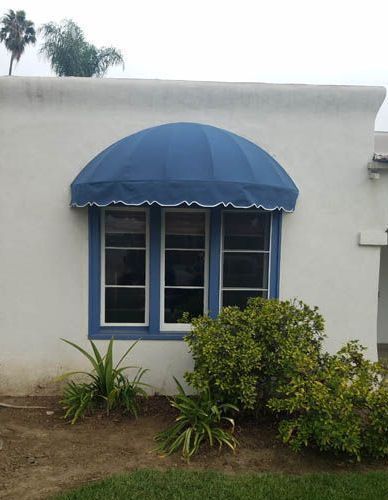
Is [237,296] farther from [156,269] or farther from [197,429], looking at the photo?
[197,429]

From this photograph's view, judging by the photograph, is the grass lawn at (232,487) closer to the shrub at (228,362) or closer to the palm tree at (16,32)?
the shrub at (228,362)

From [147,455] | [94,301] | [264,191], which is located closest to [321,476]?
[147,455]

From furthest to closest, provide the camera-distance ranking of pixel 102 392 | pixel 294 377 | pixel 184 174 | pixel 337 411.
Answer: pixel 102 392
pixel 184 174
pixel 294 377
pixel 337 411

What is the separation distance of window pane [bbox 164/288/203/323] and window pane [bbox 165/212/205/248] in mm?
658

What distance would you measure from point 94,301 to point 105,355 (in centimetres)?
77

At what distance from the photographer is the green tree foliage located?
88.2 feet

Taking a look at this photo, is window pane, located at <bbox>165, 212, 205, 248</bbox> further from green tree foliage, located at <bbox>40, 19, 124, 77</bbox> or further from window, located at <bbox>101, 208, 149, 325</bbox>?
green tree foliage, located at <bbox>40, 19, 124, 77</bbox>

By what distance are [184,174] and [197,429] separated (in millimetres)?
2957

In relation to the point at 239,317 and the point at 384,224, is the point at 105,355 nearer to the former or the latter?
the point at 239,317

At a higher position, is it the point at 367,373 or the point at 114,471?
the point at 367,373

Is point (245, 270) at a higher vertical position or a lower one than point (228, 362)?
higher

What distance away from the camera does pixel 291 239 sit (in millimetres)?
7027

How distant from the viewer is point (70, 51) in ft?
88.3

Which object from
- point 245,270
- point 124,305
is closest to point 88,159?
point 124,305
